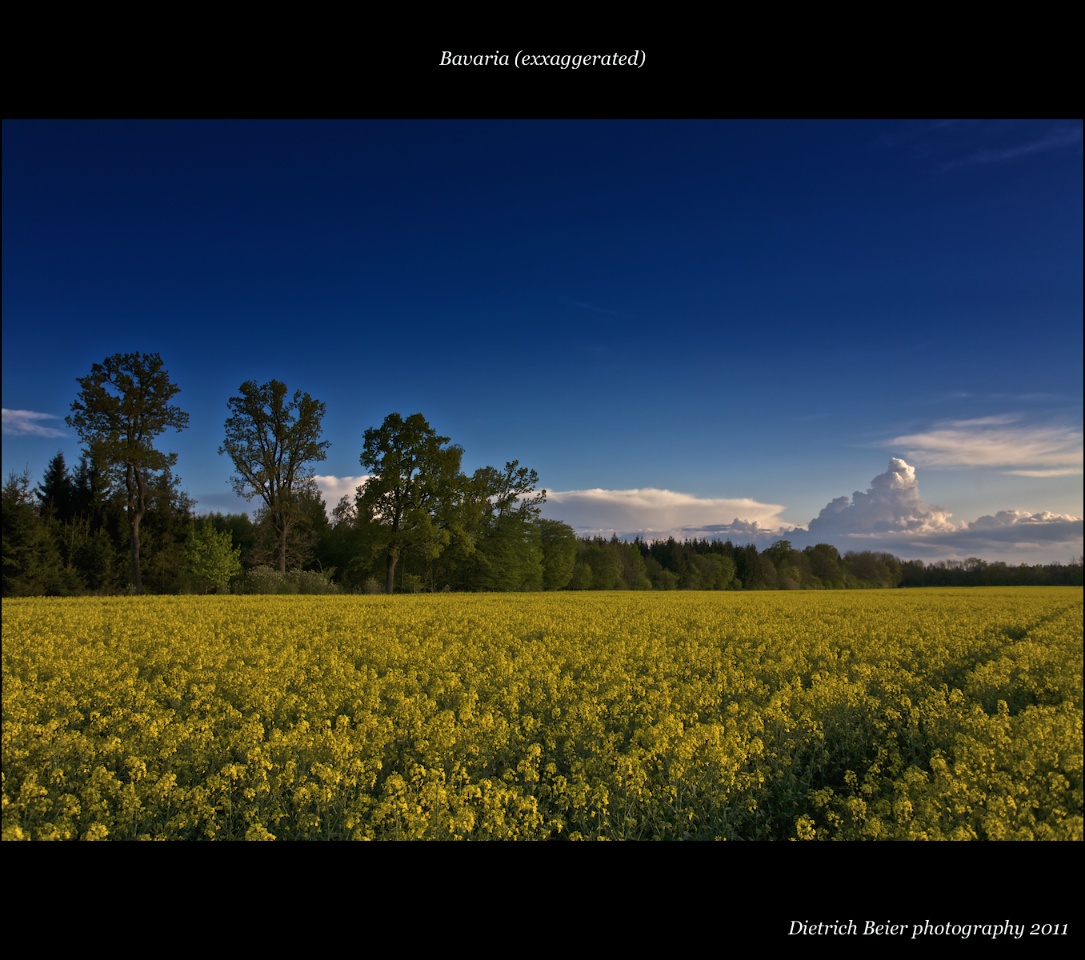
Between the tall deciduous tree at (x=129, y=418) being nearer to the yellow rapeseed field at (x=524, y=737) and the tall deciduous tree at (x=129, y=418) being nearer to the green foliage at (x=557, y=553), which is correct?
the yellow rapeseed field at (x=524, y=737)

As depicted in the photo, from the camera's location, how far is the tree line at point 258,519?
17.2 m

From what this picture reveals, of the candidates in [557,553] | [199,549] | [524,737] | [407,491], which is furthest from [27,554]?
[557,553]

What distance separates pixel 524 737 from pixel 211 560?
21864 millimetres

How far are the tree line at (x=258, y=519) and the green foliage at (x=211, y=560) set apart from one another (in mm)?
58

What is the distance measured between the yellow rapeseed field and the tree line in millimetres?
6238

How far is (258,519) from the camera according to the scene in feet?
69.7

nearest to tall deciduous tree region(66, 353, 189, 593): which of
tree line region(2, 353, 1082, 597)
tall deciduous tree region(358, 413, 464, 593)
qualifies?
A: tree line region(2, 353, 1082, 597)

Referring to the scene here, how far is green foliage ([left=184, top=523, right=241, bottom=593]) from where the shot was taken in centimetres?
2373

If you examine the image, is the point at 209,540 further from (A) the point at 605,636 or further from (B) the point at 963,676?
(B) the point at 963,676

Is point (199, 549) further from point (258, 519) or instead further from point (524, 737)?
point (524, 737)

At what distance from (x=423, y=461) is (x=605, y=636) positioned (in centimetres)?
1571
